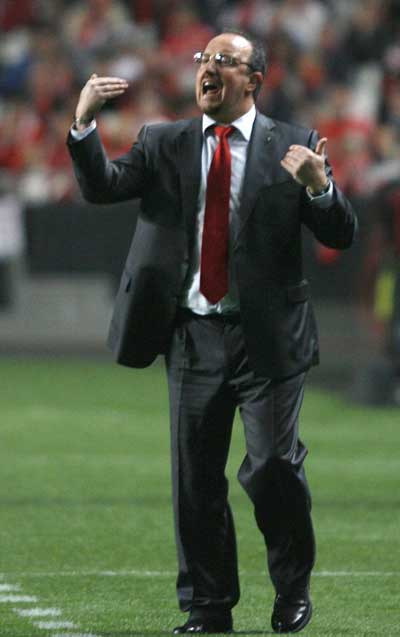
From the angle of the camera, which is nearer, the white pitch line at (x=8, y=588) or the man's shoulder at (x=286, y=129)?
the man's shoulder at (x=286, y=129)

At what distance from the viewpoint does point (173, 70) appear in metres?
18.7

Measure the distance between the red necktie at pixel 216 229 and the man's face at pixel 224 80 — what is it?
164 mm

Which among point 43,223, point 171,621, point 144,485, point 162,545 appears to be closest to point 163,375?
point 43,223

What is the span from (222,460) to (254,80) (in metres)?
1.26

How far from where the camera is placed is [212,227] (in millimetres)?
5914

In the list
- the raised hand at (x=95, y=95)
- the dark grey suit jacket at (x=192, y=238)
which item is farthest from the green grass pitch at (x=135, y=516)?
the raised hand at (x=95, y=95)

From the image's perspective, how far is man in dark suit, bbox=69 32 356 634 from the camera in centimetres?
588

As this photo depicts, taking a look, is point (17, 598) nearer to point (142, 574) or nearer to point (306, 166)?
point (142, 574)

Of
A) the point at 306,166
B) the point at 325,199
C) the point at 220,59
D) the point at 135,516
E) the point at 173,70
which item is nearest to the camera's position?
the point at 306,166

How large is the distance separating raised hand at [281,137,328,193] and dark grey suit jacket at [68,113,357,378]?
0.18m

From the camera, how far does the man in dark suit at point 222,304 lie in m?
5.88

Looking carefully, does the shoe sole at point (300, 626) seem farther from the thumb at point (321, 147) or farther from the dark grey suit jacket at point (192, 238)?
the thumb at point (321, 147)

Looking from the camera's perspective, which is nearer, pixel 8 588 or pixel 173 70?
pixel 8 588

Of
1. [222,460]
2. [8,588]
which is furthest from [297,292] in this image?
[8,588]
